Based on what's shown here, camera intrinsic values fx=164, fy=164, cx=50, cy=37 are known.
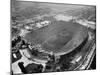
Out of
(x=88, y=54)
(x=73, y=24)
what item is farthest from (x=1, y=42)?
(x=88, y=54)

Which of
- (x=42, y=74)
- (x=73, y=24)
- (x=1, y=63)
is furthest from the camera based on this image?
(x=73, y=24)

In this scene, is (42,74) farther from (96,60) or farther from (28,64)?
(96,60)

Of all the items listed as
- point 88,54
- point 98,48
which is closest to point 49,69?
point 88,54

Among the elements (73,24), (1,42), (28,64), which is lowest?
(28,64)

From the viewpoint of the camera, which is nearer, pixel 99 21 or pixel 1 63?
pixel 1 63

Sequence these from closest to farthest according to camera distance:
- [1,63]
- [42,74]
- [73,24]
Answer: [1,63]
[42,74]
[73,24]

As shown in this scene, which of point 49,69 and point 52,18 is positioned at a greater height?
point 52,18
